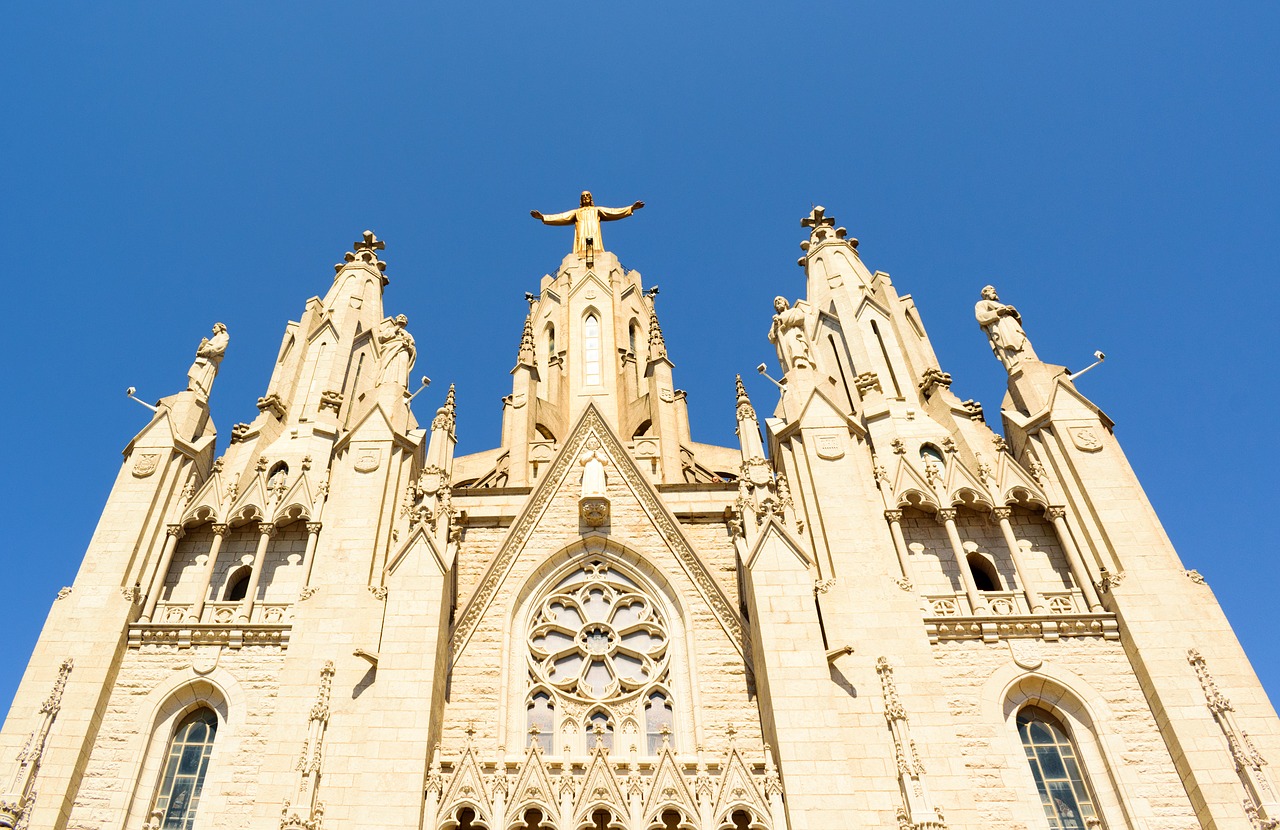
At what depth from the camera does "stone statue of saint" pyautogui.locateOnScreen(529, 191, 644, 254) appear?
4038 cm

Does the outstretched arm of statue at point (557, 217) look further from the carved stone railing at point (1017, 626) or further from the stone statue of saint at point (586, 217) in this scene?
the carved stone railing at point (1017, 626)

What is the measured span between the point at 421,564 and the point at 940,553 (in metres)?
10.5

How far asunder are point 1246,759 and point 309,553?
56.0 ft

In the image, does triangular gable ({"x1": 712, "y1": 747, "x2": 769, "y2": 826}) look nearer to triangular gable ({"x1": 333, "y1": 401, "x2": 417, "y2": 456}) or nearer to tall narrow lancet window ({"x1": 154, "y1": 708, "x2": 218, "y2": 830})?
tall narrow lancet window ({"x1": 154, "y1": 708, "x2": 218, "y2": 830})

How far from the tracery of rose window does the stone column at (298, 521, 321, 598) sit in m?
4.49

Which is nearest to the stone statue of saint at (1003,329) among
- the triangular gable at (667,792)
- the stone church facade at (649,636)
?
the stone church facade at (649,636)

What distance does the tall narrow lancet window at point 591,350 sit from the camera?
31.4 meters

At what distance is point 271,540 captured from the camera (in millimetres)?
22266

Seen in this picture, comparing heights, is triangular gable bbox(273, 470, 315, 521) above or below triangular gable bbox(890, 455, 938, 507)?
above

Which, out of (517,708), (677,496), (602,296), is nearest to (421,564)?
(517,708)

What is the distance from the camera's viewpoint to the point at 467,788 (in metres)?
17.0

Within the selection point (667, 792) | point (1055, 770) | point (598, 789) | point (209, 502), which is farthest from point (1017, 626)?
point (209, 502)

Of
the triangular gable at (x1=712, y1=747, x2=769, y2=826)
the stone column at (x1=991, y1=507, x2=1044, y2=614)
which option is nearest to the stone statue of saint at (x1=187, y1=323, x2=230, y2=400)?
the triangular gable at (x1=712, y1=747, x2=769, y2=826)

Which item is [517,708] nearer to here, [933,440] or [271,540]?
[271,540]
